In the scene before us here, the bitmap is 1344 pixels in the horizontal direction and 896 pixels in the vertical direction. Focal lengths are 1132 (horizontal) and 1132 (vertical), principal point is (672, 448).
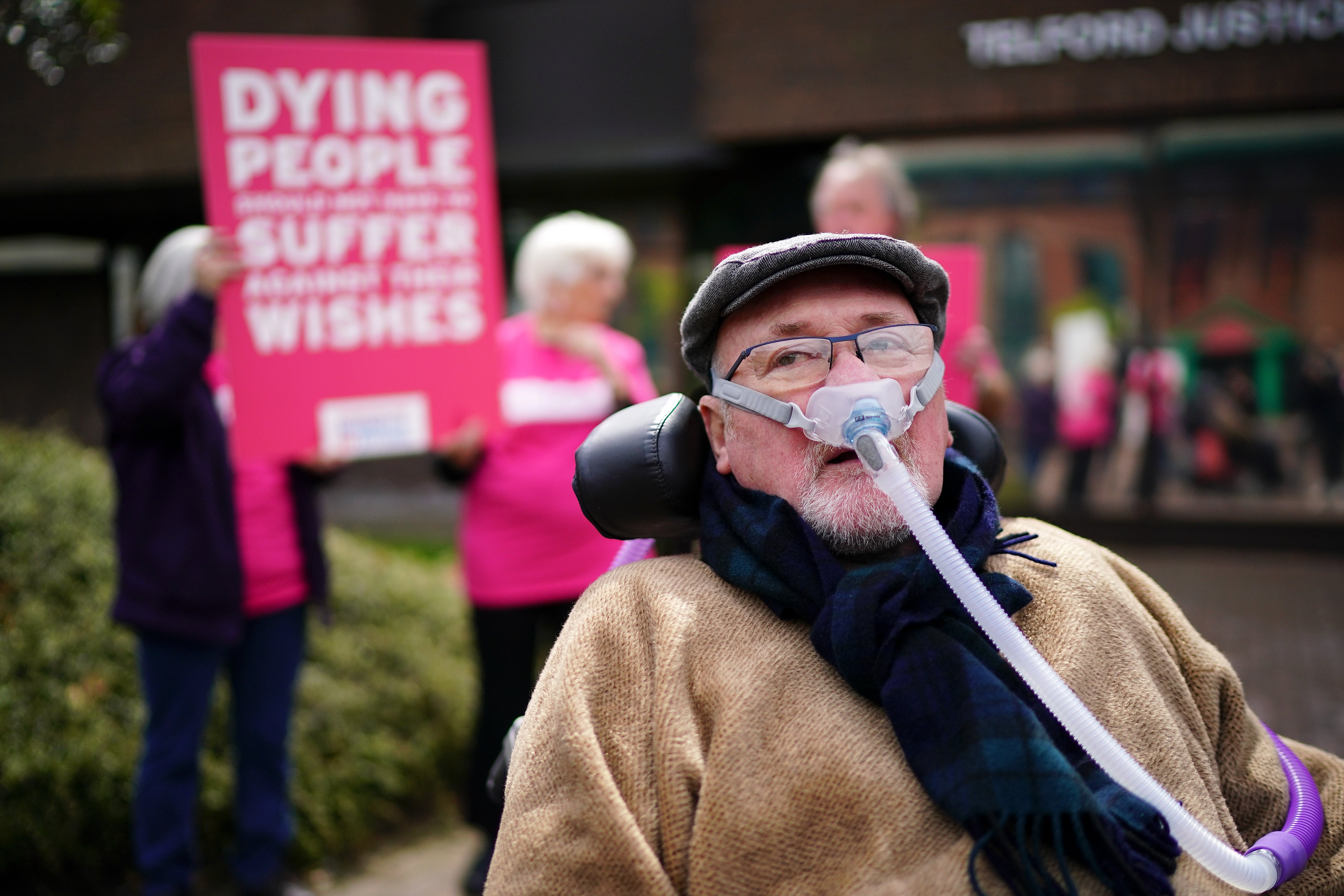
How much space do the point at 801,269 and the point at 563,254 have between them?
1.81 meters

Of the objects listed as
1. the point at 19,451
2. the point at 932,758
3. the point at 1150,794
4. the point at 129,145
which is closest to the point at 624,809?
the point at 932,758

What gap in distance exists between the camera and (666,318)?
1004 cm

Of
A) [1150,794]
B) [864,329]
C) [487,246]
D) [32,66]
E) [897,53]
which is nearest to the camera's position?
[1150,794]

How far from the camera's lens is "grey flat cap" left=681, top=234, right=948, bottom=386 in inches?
67.4

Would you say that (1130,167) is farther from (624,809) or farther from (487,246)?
(624,809)

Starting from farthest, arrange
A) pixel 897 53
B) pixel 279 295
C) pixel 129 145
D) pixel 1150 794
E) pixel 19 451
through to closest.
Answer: pixel 129 145 → pixel 897 53 → pixel 19 451 → pixel 279 295 → pixel 1150 794

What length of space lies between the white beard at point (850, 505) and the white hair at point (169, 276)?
1.94 m

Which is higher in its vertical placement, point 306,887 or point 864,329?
point 864,329

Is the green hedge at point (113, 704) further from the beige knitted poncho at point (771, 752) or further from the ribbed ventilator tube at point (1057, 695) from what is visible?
the ribbed ventilator tube at point (1057, 695)

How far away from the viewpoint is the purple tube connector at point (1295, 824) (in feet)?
5.17

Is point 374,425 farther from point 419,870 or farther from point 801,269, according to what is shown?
point 801,269

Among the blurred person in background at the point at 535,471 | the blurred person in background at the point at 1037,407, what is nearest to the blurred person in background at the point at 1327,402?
the blurred person in background at the point at 1037,407

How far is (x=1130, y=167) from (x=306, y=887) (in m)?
7.54

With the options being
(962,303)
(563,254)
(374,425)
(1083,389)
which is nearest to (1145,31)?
(1083,389)
